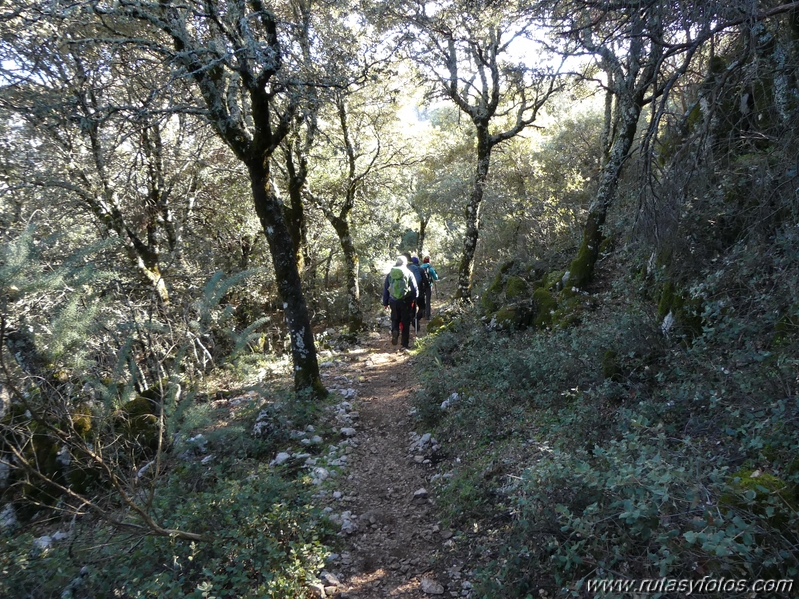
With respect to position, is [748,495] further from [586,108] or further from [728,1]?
[586,108]

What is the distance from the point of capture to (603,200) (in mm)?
8703

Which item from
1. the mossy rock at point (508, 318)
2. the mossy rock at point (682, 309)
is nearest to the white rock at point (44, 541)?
the mossy rock at point (682, 309)

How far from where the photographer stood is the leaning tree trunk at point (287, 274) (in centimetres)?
710

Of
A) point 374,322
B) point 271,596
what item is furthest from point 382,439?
point 374,322

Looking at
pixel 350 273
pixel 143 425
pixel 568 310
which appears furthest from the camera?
pixel 350 273

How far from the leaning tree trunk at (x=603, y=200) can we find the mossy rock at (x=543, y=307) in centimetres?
53

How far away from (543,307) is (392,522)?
5.86 meters

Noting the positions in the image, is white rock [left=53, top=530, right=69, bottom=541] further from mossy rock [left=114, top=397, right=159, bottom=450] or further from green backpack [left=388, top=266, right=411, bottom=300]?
green backpack [left=388, top=266, right=411, bottom=300]

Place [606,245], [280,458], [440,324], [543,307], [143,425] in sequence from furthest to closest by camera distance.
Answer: [440,324] < [606,245] < [543,307] < [143,425] < [280,458]

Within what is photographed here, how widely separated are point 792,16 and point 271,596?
6.55 m

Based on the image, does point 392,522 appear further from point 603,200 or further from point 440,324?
point 440,324

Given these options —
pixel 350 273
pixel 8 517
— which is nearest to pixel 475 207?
pixel 350 273

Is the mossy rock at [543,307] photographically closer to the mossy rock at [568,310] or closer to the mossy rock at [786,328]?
the mossy rock at [568,310]

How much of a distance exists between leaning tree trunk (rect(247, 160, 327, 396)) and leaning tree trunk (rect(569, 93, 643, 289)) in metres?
5.42
